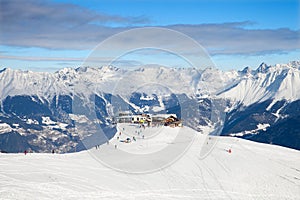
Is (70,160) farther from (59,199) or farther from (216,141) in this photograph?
(216,141)

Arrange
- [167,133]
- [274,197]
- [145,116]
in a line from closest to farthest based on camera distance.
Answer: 1. [274,197]
2. [167,133]
3. [145,116]

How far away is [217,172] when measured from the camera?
44.8 meters

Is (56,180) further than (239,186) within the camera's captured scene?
No

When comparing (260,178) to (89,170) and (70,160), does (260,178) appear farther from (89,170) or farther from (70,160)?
(70,160)

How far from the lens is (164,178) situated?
4047 cm

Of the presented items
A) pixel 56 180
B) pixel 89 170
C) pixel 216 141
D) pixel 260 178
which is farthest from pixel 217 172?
pixel 216 141

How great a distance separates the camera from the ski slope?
107 ft

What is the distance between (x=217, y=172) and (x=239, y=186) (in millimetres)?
4917

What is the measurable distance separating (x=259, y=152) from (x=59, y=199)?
36.5m

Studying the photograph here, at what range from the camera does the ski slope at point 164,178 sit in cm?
3253

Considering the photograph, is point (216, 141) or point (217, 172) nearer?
point (217, 172)

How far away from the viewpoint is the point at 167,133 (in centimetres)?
7556

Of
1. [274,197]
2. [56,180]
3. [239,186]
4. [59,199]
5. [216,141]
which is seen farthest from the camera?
[216,141]

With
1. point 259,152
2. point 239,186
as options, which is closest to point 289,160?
point 259,152
